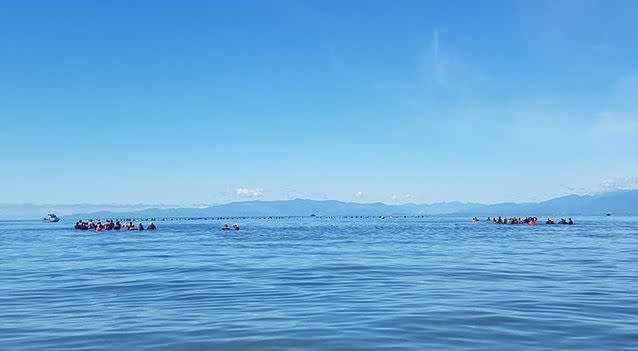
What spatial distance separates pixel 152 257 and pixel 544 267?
967 inches

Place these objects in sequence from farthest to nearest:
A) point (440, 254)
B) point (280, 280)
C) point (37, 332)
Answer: point (440, 254) → point (280, 280) → point (37, 332)

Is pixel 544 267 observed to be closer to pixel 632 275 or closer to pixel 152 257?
pixel 632 275

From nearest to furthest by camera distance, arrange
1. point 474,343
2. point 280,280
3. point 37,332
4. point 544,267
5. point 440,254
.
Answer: point 474,343 < point 37,332 < point 280,280 < point 544,267 < point 440,254

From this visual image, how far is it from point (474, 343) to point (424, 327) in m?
1.85

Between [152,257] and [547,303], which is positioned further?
[152,257]

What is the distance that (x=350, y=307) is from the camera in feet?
55.1

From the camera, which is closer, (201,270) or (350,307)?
(350,307)

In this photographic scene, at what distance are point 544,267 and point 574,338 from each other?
16523mm

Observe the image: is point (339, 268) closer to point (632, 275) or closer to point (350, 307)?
point (350, 307)

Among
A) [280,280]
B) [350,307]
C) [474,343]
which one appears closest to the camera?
[474,343]

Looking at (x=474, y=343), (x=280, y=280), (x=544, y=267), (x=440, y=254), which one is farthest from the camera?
(x=440, y=254)

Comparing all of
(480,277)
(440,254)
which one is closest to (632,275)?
(480,277)

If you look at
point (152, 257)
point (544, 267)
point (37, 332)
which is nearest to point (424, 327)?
point (37, 332)

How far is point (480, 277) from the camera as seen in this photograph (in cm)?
2397
